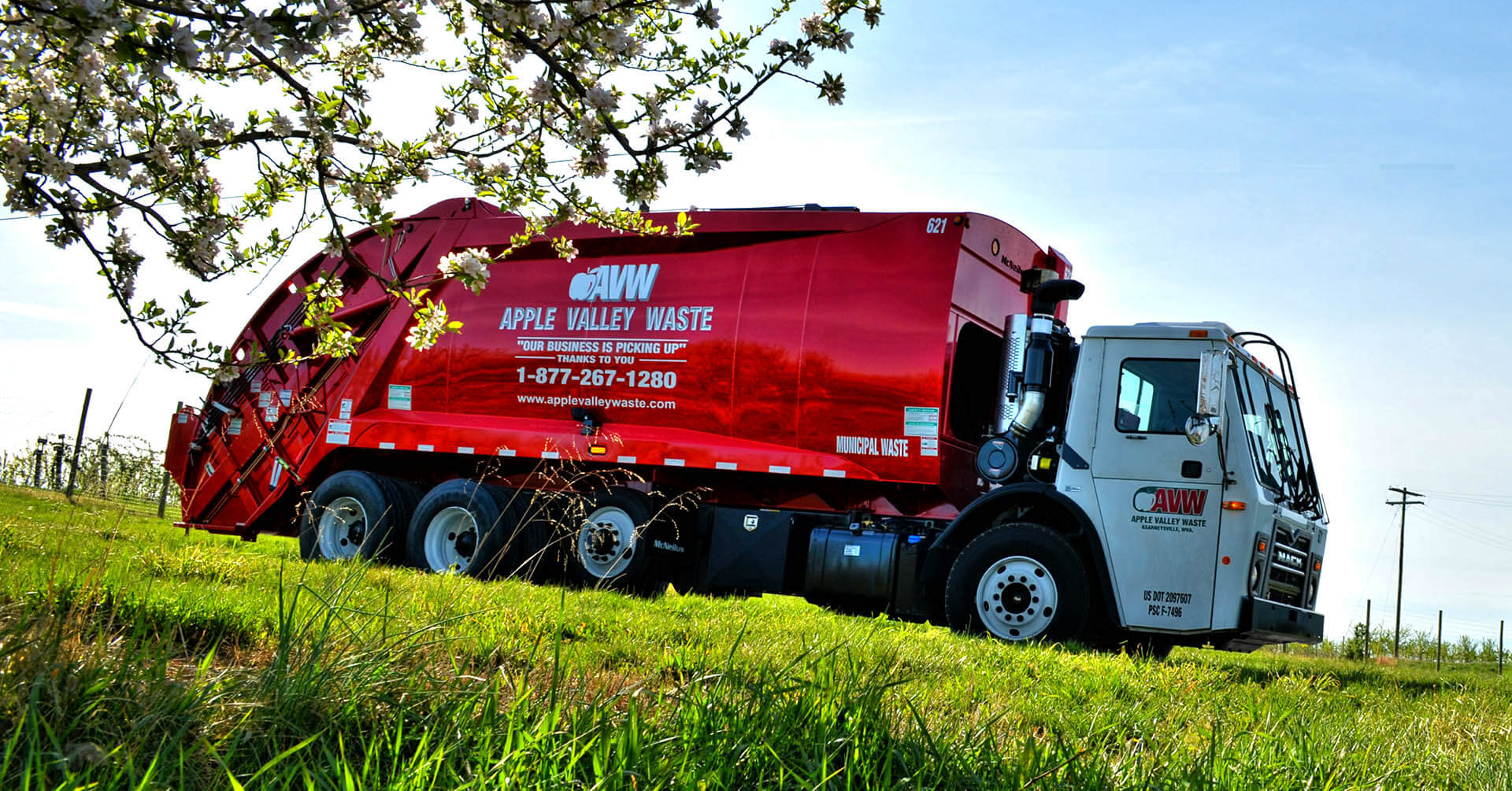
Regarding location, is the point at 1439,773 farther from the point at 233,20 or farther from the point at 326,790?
the point at 233,20

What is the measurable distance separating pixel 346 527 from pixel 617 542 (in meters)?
3.03

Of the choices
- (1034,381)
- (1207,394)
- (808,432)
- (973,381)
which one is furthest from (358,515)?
(1207,394)

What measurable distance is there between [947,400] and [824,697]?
5922 millimetres

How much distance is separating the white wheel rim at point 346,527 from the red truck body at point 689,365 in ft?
2.00

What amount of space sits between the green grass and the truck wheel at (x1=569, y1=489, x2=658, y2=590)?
14.3 ft

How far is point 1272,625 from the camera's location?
773cm

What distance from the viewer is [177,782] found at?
262 centimetres

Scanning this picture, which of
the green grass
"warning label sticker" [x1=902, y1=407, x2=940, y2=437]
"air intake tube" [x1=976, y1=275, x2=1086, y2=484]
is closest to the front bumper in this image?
"air intake tube" [x1=976, y1=275, x2=1086, y2=484]

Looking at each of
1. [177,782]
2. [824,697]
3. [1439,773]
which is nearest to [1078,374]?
[1439,773]

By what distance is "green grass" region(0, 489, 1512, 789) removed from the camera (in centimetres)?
263

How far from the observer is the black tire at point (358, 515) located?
35.9 ft

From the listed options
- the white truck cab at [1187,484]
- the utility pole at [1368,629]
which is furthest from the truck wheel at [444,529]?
the utility pole at [1368,629]

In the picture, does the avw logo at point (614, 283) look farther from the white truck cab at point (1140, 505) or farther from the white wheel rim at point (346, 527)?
the white truck cab at point (1140, 505)

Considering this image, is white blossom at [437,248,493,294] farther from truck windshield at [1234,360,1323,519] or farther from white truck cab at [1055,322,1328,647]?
truck windshield at [1234,360,1323,519]
